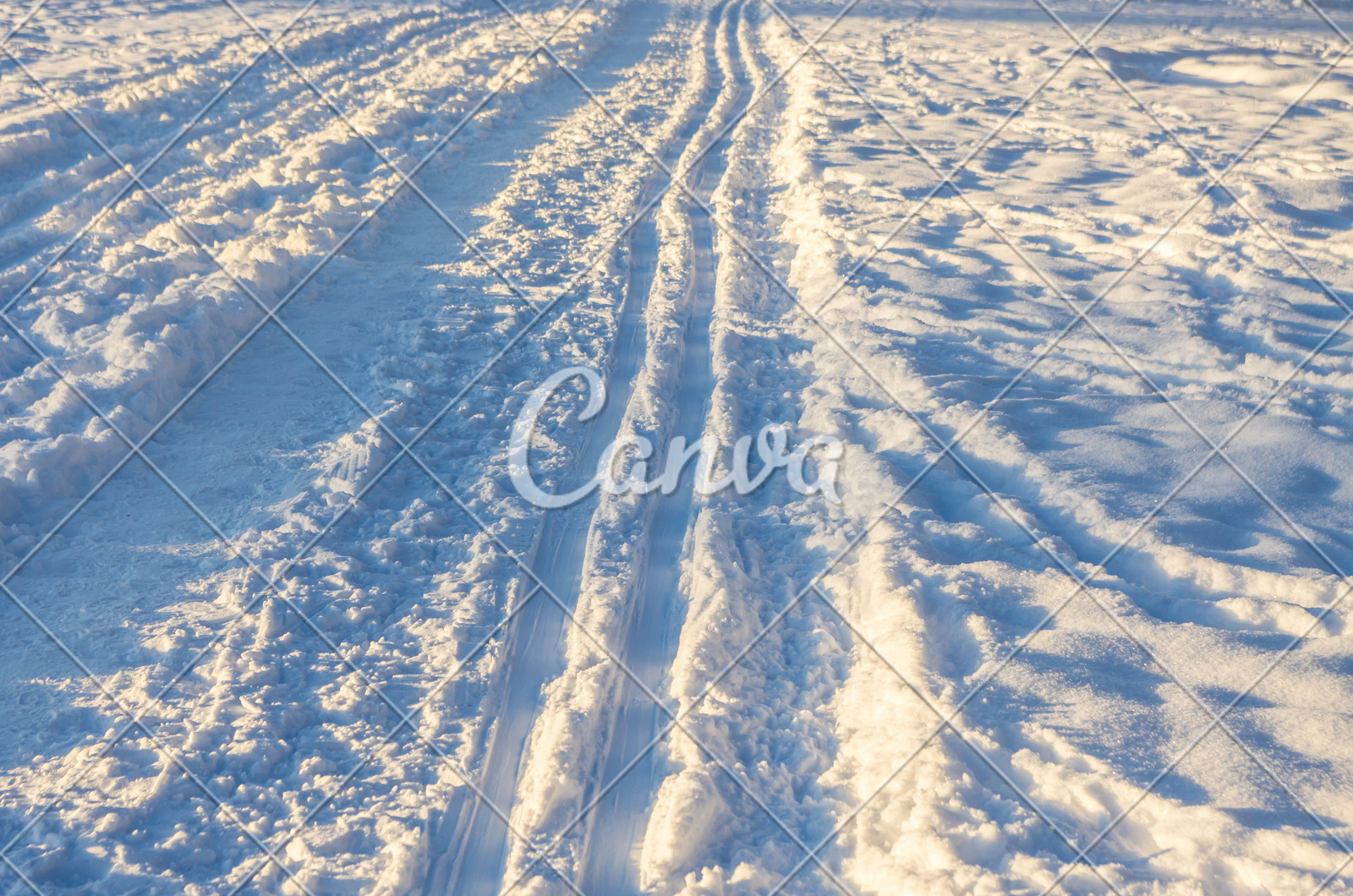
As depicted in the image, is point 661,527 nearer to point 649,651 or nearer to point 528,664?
point 649,651

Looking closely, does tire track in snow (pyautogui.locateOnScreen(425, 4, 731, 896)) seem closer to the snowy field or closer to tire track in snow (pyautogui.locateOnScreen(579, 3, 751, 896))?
the snowy field

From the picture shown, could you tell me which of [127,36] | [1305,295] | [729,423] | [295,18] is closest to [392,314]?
[729,423]

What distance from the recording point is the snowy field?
2324 millimetres

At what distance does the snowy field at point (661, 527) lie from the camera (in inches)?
91.5

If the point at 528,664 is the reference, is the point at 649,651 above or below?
below

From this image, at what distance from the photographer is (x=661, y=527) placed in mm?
3559

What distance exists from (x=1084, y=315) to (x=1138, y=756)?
3.50 metres

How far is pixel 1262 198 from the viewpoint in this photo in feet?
22.7

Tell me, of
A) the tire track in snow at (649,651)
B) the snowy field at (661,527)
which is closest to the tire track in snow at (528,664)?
the snowy field at (661,527)

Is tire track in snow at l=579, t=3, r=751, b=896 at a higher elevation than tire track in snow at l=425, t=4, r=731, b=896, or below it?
below

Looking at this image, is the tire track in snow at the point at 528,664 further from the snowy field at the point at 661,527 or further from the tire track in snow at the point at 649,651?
the tire track in snow at the point at 649,651

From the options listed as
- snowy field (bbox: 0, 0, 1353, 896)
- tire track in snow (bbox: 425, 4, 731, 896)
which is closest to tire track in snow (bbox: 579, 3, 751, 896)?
snowy field (bbox: 0, 0, 1353, 896)

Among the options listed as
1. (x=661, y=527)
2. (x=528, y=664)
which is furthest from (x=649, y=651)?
(x=661, y=527)

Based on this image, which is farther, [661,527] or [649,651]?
[661,527]
